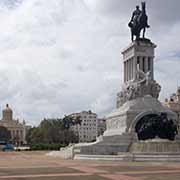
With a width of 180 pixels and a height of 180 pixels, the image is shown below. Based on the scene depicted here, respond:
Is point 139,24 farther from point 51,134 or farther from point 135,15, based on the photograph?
point 51,134

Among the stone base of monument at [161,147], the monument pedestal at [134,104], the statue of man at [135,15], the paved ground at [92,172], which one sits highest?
the statue of man at [135,15]

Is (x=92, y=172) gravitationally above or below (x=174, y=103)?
below

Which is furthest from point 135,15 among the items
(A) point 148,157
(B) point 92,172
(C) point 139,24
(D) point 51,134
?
(D) point 51,134

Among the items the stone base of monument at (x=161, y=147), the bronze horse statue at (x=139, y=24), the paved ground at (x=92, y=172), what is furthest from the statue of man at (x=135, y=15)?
the paved ground at (x=92, y=172)

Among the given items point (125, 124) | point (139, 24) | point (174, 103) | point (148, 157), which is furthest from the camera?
point (174, 103)

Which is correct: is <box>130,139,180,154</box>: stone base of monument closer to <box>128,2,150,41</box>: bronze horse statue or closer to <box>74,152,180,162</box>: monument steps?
<box>74,152,180,162</box>: monument steps

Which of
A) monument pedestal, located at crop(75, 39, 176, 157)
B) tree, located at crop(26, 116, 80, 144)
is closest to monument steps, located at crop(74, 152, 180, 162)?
monument pedestal, located at crop(75, 39, 176, 157)

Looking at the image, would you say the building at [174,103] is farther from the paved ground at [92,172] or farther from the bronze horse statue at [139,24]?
the paved ground at [92,172]

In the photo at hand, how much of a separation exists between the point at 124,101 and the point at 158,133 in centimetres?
1041

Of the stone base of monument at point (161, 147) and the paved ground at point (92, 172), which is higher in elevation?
the stone base of monument at point (161, 147)

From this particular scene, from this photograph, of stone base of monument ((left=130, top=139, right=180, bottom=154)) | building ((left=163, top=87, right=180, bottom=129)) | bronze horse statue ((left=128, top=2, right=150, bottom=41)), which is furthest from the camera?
building ((left=163, top=87, right=180, bottom=129))

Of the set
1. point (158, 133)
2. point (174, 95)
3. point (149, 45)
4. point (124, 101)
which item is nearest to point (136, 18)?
point (149, 45)

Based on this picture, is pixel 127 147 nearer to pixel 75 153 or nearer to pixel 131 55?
pixel 75 153

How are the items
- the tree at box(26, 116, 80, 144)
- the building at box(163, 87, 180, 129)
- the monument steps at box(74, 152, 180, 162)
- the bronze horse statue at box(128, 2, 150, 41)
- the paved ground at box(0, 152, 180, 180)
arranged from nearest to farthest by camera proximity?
the paved ground at box(0, 152, 180, 180)
the monument steps at box(74, 152, 180, 162)
the bronze horse statue at box(128, 2, 150, 41)
the tree at box(26, 116, 80, 144)
the building at box(163, 87, 180, 129)
